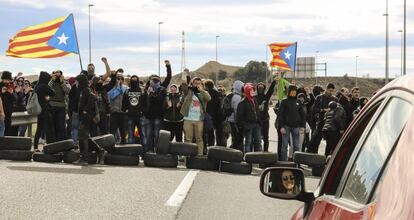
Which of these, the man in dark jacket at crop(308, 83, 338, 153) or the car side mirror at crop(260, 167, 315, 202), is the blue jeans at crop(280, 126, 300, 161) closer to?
the man in dark jacket at crop(308, 83, 338, 153)

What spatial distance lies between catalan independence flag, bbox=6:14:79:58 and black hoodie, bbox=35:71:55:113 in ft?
17.8

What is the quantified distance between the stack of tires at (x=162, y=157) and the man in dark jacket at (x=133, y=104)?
2574 millimetres

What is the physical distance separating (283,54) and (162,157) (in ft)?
43.3

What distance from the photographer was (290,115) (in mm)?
15219

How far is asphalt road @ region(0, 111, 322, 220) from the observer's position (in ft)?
26.2

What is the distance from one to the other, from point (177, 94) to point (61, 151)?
348 centimetres

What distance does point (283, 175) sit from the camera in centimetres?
302

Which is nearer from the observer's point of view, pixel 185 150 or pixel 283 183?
pixel 283 183

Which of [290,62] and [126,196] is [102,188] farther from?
[290,62]

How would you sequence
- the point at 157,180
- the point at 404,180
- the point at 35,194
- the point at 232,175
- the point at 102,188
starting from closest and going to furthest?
the point at 404,180, the point at 35,194, the point at 102,188, the point at 157,180, the point at 232,175

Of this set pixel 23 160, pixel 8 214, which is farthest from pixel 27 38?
pixel 8 214

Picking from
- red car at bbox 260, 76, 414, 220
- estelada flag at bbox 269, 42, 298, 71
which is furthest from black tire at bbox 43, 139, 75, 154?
estelada flag at bbox 269, 42, 298, 71

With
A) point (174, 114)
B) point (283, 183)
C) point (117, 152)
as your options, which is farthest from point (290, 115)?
point (283, 183)

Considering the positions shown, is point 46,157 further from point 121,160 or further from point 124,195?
point 124,195
